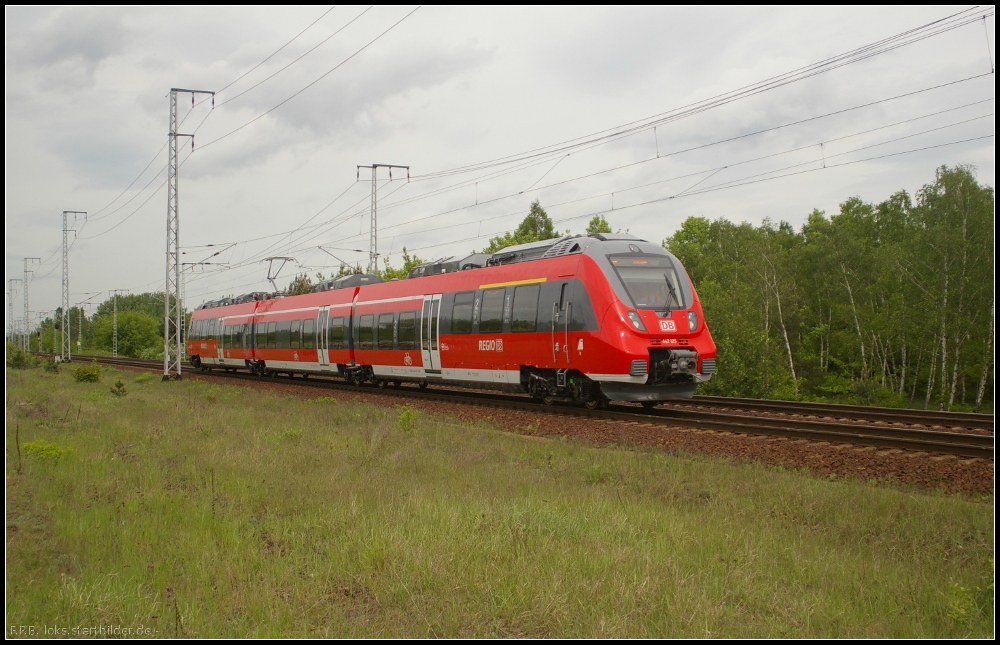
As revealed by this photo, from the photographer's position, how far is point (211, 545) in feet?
19.3

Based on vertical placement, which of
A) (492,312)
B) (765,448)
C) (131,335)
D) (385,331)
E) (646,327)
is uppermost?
(131,335)

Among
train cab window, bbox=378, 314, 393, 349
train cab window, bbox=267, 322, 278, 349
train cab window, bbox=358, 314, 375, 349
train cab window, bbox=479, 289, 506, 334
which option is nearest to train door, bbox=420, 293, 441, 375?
train cab window, bbox=378, 314, 393, 349

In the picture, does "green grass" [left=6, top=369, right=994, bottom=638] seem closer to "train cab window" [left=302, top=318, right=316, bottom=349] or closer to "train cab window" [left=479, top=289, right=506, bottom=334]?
"train cab window" [left=479, top=289, right=506, bottom=334]

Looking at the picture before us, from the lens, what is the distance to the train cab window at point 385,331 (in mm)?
23109

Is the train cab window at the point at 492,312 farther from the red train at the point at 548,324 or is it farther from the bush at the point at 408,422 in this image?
the bush at the point at 408,422

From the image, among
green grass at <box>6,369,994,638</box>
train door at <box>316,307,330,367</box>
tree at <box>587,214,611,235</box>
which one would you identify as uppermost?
tree at <box>587,214,611,235</box>

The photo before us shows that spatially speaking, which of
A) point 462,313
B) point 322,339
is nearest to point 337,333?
point 322,339

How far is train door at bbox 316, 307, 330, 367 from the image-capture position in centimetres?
2803

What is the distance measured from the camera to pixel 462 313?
19125 millimetres

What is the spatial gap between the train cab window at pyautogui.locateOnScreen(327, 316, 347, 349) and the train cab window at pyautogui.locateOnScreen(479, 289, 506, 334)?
998 cm

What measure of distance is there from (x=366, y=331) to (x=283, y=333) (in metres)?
8.77

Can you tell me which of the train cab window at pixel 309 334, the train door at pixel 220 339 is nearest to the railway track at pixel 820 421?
the train cab window at pixel 309 334

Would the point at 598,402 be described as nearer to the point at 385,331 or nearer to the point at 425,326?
the point at 425,326

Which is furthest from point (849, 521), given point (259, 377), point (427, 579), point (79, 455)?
point (259, 377)
